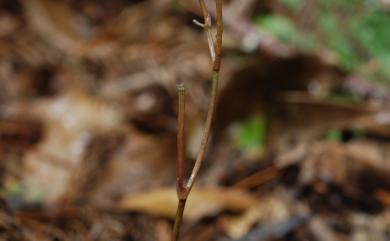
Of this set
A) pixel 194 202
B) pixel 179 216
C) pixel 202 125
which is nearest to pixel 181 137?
pixel 179 216

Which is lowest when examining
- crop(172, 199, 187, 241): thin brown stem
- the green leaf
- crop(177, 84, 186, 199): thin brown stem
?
the green leaf

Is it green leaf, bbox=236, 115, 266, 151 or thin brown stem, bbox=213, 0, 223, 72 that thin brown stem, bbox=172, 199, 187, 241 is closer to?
thin brown stem, bbox=213, 0, 223, 72

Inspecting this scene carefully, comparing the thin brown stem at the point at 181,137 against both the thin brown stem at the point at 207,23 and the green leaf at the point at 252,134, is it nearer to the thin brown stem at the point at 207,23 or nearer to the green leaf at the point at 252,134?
the thin brown stem at the point at 207,23

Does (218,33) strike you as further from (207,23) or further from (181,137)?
(181,137)

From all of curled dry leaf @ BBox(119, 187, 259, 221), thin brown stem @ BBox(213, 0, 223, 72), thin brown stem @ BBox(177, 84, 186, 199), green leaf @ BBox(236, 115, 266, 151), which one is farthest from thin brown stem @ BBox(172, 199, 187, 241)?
green leaf @ BBox(236, 115, 266, 151)

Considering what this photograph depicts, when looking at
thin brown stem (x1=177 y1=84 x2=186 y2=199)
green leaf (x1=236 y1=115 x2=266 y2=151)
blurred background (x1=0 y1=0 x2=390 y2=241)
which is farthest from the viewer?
green leaf (x1=236 y1=115 x2=266 y2=151)

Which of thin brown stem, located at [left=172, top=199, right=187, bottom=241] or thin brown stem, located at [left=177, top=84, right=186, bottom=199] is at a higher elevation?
thin brown stem, located at [left=177, top=84, right=186, bottom=199]

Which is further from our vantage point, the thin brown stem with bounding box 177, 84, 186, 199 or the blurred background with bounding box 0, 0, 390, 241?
the blurred background with bounding box 0, 0, 390, 241

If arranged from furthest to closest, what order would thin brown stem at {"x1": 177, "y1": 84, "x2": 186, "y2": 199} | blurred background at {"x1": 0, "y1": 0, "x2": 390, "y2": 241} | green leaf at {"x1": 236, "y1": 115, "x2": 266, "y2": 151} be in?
green leaf at {"x1": 236, "y1": 115, "x2": 266, "y2": 151}, blurred background at {"x1": 0, "y1": 0, "x2": 390, "y2": 241}, thin brown stem at {"x1": 177, "y1": 84, "x2": 186, "y2": 199}
